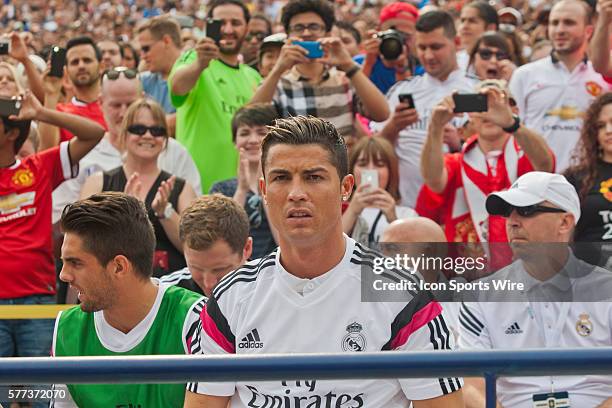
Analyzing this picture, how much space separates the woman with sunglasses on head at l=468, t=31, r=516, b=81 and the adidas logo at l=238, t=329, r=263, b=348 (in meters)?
4.90

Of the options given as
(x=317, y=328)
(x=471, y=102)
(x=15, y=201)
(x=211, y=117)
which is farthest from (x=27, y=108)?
(x=317, y=328)

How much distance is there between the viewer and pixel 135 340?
388 cm

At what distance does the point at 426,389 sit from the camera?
310 centimetres

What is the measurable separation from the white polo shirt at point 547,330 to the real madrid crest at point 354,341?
1.22 metres

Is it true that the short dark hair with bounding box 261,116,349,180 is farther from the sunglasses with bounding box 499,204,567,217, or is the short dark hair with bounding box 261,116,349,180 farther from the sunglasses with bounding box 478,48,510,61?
the sunglasses with bounding box 478,48,510,61

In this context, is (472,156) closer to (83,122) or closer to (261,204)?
(261,204)

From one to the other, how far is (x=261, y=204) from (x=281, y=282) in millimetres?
2794

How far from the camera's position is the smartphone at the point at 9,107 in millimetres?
→ 5680

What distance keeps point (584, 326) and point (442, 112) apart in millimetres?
2150

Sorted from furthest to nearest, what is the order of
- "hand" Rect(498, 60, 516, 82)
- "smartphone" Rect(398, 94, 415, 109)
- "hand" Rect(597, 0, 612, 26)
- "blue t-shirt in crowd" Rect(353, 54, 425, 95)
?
"blue t-shirt in crowd" Rect(353, 54, 425, 95), "hand" Rect(498, 60, 516, 82), "smartphone" Rect(398, 94, 415, 109), "hand" Rect(597, 0, 612, 26)

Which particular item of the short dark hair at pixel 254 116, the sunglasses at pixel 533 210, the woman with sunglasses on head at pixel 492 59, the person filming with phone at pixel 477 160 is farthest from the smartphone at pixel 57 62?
the sunglasses at pixel 533 210

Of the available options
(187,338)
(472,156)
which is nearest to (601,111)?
(472,156)

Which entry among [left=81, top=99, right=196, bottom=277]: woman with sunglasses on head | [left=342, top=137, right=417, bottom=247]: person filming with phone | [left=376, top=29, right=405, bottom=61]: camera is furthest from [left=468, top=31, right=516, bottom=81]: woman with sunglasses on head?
[left=81, top=99, right=196, bottom=277]: woman with sunglasses on head

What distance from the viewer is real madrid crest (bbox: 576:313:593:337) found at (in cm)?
429
